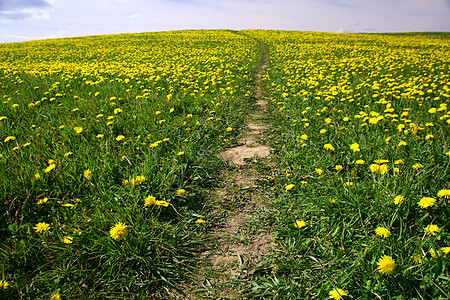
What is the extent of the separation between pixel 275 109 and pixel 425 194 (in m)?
4.23

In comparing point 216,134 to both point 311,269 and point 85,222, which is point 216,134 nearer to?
point 85,222

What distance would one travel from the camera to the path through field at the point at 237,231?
1.96m

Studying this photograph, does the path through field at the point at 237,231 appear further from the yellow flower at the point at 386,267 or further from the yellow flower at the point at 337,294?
the yellow flower at the point at 386,267

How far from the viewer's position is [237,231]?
249cm

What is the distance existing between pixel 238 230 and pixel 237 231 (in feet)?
0.06

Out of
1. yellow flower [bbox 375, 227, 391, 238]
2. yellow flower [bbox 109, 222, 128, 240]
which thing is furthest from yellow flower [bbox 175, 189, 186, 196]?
yellow flower [bbox 375, 227, 391, 238]

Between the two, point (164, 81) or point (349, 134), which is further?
point (164, 81)

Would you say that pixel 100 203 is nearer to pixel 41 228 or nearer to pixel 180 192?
pixel 41 228

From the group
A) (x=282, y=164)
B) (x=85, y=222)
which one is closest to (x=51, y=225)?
(x=85, y=222)

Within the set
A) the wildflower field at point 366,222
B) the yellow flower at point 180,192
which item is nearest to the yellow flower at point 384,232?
the wildflower field at point 366,222

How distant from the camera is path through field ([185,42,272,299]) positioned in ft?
6.42

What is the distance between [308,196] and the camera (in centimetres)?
262

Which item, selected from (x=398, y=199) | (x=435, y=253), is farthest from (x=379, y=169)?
(x=435, y=253)

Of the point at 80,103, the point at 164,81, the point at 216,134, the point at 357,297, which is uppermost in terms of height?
the point at 164,81
